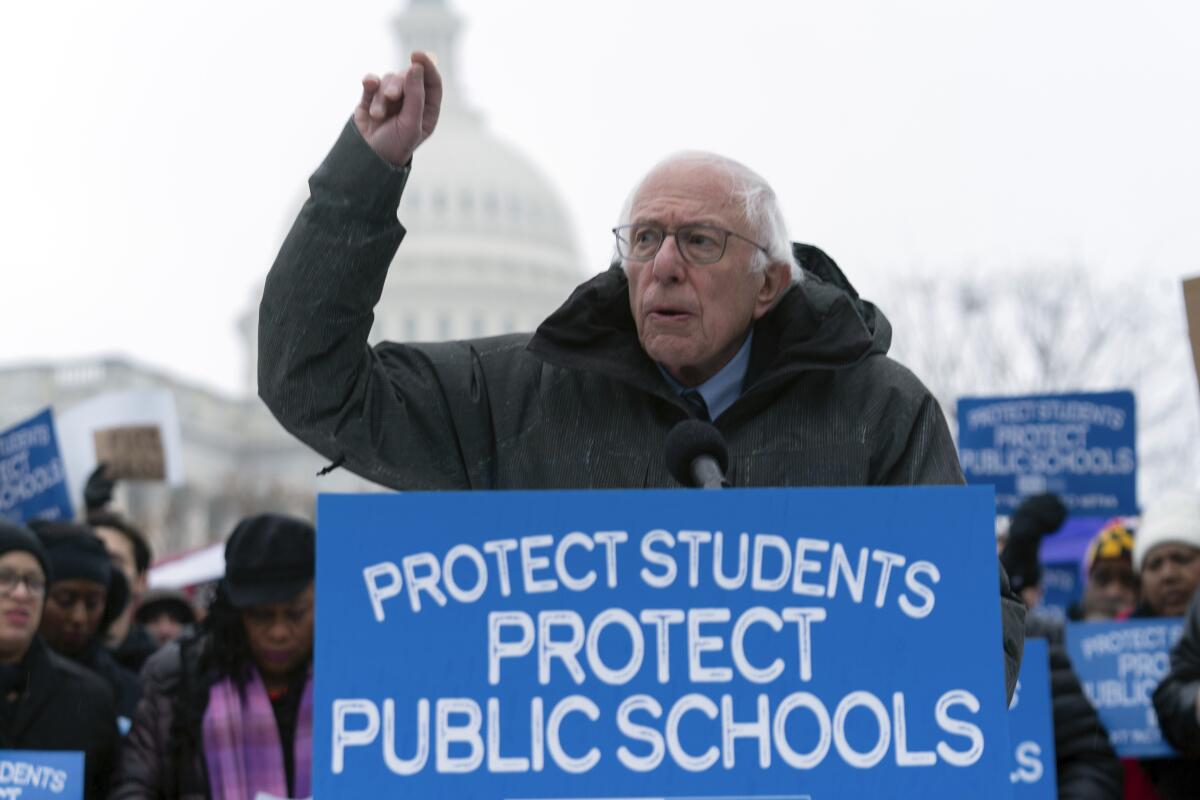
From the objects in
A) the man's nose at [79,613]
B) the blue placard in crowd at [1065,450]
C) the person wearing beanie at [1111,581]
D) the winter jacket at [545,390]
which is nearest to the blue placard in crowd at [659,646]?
the winter jacket at [545,390]

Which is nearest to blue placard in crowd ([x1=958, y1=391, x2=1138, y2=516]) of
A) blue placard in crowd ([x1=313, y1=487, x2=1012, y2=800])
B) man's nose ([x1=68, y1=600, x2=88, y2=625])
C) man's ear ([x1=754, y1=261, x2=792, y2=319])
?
man's nose ([x1=68, y1=600, x2=88, y2=625])

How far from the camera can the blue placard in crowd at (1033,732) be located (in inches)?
211

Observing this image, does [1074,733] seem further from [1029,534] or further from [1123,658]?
[1029,534]

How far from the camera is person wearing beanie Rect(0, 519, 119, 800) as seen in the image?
227 inches

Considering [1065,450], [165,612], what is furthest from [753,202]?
[1065,450]

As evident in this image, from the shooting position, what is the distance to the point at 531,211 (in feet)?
360

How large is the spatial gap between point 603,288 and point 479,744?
1.13 metres

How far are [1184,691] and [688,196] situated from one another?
299cm

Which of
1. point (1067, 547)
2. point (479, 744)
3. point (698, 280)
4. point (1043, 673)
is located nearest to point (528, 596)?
point (479, 744)

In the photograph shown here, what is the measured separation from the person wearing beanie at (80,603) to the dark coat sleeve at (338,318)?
3.26m

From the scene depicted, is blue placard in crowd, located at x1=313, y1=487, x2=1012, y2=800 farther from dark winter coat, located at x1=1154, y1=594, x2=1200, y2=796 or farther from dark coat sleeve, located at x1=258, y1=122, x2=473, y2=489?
dark winter coat, located at x1=1154, y1=594, x2=1200, y2=796

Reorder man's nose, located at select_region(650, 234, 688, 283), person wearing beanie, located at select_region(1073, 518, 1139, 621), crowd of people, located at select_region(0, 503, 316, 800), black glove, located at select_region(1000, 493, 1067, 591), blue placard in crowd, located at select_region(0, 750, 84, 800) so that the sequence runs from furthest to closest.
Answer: person wearing beanie, located at select_region(1073, 518, 1139, 621) < black glove, located at select_region(1000, 493, 1067, 591) < crowd of people, located at select_region(0, 503, 316, 800) < blue placard in crowd, located at select_region(0, 750, 84, 800) < man's nose, located at select_region(650, 234, 688, 283)

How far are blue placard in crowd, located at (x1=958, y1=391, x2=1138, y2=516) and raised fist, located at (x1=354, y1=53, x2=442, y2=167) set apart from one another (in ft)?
22.8

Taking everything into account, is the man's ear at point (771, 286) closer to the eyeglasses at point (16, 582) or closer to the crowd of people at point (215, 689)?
the crowd of people at point (215, 689)
